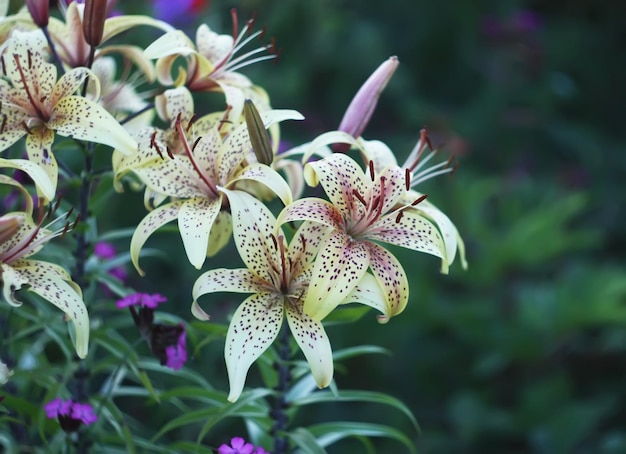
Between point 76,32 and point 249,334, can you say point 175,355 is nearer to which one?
point 249,334

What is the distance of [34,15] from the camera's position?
2.38 ft

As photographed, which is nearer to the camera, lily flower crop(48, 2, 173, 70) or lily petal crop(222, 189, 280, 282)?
lily petal crop(222, 189, 280, 282)

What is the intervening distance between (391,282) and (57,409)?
0.30 metres

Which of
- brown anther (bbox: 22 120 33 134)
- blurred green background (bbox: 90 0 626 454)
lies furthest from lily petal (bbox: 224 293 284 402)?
blurred green background (bbox: 90 0 626 454)

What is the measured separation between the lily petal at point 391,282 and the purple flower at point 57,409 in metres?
0.28

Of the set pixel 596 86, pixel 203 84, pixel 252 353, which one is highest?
pixel 203 84

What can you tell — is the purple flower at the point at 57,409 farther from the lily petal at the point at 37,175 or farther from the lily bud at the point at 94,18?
the lily bud at the point at 94,18

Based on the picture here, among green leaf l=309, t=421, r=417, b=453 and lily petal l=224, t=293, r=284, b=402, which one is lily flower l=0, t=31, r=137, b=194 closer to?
lily petal l=224, t=293, r=284, b=402

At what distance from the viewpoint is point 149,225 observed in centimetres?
67

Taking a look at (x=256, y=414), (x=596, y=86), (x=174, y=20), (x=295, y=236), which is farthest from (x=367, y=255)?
(x=596, y=86)

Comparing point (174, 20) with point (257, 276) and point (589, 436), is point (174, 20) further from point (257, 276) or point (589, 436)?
point (257, 276)

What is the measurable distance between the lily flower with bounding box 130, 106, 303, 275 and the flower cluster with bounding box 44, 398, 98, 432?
14 centimetres

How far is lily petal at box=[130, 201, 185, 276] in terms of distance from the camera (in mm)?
655

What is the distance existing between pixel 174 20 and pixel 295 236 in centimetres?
140
